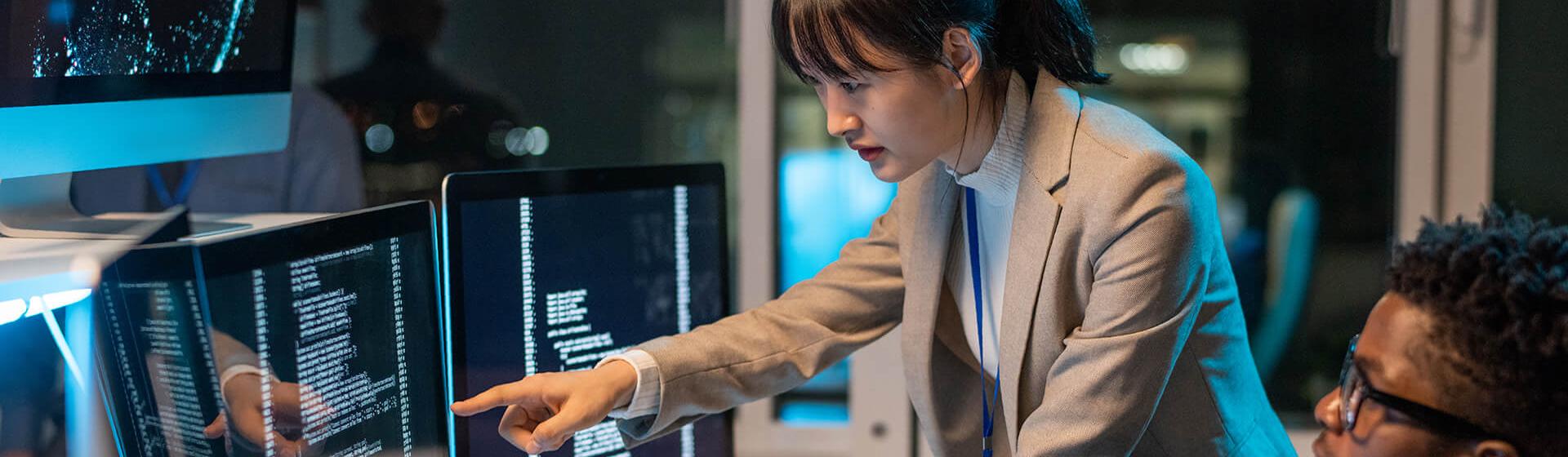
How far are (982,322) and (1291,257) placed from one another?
5.74 ft

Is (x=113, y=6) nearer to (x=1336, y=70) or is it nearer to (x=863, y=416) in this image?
(x=863, y=416)

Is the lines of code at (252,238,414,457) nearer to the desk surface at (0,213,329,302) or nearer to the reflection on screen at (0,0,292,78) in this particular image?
the desk surface at (0,213,329,302)

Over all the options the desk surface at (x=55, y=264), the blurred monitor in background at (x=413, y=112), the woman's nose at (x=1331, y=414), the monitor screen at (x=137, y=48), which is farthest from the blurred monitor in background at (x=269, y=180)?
the woman's nose at (x=1331, y=414)

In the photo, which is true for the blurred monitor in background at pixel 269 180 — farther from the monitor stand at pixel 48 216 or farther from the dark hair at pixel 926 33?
the dark hair at pixel 926 33

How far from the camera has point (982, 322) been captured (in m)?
1.29

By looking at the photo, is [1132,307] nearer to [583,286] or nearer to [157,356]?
[583,286]

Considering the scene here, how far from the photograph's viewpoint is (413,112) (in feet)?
7.54

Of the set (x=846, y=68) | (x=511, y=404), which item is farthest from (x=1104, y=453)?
(x=511, y=404)

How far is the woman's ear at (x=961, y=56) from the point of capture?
112 centimetres

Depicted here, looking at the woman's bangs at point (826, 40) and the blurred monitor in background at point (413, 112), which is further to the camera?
the blurred monitor in background at point (413, 112)

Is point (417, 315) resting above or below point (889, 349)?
above

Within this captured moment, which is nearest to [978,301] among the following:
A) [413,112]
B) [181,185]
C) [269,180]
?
[269,180]

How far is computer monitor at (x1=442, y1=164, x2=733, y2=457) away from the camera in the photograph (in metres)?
1.16

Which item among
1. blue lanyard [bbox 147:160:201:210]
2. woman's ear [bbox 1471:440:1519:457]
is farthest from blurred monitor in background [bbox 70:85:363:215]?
woman's ear [bbox 1471:440:1519:457]
